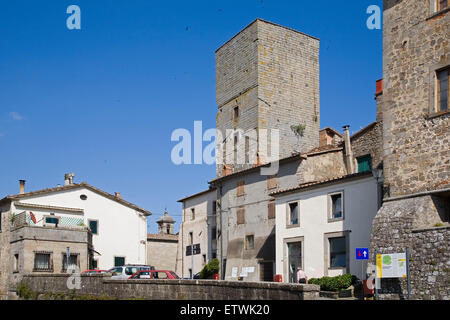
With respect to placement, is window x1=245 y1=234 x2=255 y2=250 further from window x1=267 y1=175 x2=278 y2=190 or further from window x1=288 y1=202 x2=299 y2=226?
window x1=288 y1=202 x2=299 y2=226

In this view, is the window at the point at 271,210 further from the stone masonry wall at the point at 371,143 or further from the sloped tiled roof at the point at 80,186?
the sloped tiled roof at the point at 80,186

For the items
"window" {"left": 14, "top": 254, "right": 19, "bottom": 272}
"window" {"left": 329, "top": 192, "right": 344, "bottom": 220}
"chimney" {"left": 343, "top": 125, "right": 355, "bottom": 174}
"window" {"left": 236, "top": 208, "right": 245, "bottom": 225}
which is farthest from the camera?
"window" {"left": 236, "top": 208, "right": 245, "bottom": 225}

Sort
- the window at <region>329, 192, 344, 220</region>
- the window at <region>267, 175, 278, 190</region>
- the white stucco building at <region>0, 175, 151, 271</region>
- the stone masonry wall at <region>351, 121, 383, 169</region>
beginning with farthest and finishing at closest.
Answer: the white stucco building at <region>0, 175, 151, 271</region>
the window at <region>267, 175, 278, 190</region>
the stone masonry wall at <region>351, 121, 383, 169</region>
the window at <region>329, 192, 344, 220</region>

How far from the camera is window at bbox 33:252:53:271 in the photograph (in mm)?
34844

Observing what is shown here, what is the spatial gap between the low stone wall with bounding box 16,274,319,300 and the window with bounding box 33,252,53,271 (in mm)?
4097

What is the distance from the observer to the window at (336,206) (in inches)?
1100

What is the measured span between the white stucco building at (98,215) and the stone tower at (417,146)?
23890 millimetres

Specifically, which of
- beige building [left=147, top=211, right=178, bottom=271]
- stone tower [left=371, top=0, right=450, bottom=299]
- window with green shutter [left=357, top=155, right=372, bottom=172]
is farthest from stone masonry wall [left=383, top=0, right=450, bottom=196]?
beige building [left=147, top=211, right=178, bottom=271]

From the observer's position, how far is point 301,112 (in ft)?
155

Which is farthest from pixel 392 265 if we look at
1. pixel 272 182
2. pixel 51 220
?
pixel 51 220

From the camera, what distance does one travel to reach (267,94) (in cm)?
4569

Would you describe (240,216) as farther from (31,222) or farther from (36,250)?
(31,222)
